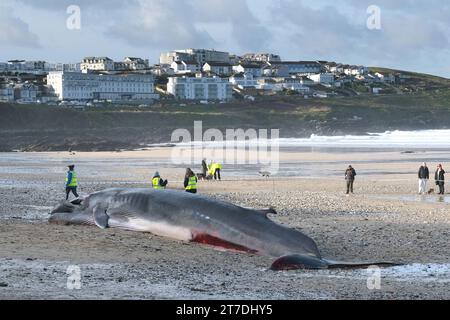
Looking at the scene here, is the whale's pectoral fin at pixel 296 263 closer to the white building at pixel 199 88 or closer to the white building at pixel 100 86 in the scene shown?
the white building at pixel 100 86

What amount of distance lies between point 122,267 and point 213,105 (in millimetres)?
140054

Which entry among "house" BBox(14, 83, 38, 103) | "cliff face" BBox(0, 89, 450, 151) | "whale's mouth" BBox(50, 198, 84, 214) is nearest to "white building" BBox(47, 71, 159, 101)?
"house" BBox(14, 83, 38, 103)

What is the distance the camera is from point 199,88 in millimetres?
183875

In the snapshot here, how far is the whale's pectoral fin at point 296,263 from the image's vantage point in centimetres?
1259

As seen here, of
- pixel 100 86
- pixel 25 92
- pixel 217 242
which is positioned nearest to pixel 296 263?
pixel 217 242

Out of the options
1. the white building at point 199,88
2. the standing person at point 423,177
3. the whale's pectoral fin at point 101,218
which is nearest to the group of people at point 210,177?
the standing person at point 423,177

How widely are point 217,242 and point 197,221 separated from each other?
66 cm

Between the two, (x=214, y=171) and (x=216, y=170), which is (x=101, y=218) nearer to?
(x=216, y=170)

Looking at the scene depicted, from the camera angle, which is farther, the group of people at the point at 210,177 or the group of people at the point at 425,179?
the group of people at the point at 425,179

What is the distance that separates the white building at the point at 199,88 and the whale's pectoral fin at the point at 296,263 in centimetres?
16741

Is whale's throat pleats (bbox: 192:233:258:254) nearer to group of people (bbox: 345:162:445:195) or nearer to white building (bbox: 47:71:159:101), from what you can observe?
group of people (bbox: 345:162:445:195)

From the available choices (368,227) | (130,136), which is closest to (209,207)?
(368,227)

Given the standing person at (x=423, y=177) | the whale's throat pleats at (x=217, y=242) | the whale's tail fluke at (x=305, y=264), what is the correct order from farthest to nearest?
the standing person at (x=423, y=177) → the whale's throat pleats at (x=217, y=242) → the whale's tail fluke at (x=305, y=264)

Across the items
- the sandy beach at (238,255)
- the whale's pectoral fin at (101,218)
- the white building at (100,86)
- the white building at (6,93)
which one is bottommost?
the sandy beach at (238,255)
